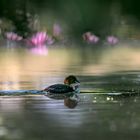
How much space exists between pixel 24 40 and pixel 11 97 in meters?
7.18

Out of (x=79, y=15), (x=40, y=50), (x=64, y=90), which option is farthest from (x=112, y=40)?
(x=64, y=90)

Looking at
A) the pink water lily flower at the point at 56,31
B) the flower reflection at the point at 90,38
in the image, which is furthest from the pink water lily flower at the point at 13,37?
the flower reflection at the point at 90,38

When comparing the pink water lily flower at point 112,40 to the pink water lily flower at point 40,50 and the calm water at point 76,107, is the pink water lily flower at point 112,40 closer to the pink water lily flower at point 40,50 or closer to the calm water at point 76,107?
the pink water lily flower at point 40,50

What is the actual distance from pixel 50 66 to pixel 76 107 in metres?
3.28

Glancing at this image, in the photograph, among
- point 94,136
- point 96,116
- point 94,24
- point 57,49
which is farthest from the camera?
point 94,24

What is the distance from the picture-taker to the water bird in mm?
4656

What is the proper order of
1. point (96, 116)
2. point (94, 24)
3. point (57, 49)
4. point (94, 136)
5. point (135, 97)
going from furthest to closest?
point (94, 24)
point (57, 49)
point (135, 97)
point (96, 116)
point (94, 136)

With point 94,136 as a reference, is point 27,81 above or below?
above

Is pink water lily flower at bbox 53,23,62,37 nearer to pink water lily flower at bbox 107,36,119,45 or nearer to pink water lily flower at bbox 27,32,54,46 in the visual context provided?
pink water lily flower at bbox 27,32,54,46

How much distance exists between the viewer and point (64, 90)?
484 centimetres

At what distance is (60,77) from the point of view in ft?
19.4

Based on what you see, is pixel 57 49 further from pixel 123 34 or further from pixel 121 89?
pixel 121 89

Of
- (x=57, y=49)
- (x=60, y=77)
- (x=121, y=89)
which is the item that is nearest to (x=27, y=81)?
(x=60, y=77)

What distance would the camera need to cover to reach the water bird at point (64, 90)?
15.3 ft
